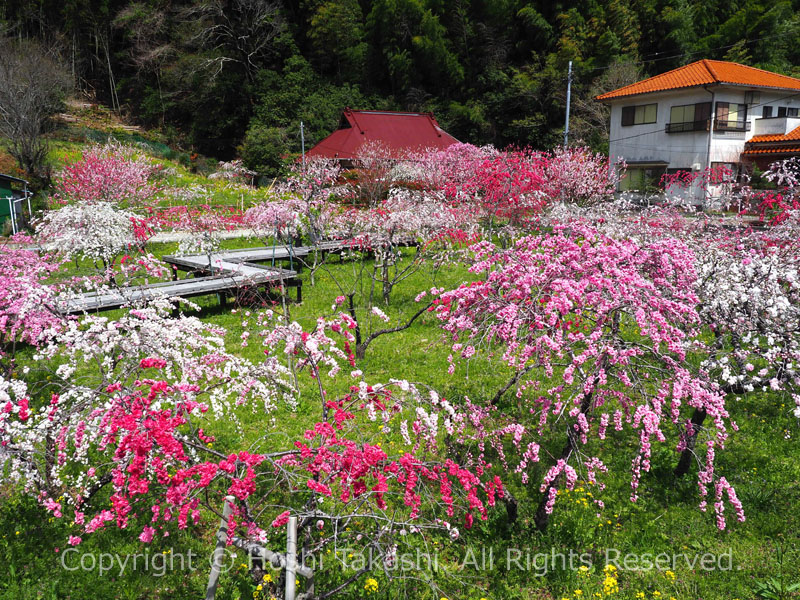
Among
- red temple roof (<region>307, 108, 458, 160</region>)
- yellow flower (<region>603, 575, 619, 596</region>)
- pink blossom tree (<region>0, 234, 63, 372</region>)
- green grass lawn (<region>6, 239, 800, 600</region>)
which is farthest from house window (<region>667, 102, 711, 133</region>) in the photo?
pink blossom tree (<region>0, 234, 63, 372</region>)

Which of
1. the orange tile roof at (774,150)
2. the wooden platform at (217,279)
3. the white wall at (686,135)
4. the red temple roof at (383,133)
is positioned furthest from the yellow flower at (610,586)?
the orange tile roof at (774,150)

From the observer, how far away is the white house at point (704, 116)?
25.2 metres

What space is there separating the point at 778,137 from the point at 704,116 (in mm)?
3477

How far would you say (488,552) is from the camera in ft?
12.7

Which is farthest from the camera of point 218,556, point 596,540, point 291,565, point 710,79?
point 710,79

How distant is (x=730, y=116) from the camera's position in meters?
25.7

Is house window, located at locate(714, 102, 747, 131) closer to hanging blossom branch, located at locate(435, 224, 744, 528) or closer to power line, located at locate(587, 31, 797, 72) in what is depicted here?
power line, located at locate(587, 31, 797, 72)

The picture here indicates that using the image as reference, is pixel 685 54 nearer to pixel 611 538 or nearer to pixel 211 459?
pixel 611 538

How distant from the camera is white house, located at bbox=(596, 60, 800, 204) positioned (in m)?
25.2

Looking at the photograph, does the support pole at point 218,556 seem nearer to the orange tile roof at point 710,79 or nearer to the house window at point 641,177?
the house window at point 641,177

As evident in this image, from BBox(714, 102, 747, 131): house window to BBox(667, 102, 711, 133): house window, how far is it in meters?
0.52

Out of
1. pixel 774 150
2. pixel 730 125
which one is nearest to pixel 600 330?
pixel 774 150

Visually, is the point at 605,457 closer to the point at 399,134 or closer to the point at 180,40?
the point at 399,134

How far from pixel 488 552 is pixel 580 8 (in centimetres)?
4149
